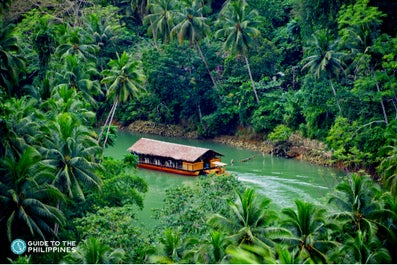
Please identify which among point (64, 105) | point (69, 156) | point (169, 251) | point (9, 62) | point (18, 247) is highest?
point (9, 62)

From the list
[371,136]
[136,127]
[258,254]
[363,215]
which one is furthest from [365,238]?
[136,127]

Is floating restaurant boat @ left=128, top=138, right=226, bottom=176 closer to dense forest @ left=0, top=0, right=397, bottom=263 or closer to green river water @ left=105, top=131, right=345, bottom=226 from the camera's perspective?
green river water @ left=105, top=131, right=345, bottom=226

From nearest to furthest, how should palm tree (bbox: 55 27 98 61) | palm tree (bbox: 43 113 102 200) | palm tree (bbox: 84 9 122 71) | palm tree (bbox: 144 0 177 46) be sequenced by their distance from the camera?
palm tree (bbox: 43 113 102 200) → palm tree (bbox: 55 27 98 61) → palm tree (bbox: 144 0 177 46) → palm tree (bbox: 84 9 122 71)

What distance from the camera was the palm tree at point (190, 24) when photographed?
42312 mm

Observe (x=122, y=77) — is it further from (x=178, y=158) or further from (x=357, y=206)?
(x=357, y=206)

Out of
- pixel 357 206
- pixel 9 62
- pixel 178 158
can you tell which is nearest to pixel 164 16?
pixel 178 158

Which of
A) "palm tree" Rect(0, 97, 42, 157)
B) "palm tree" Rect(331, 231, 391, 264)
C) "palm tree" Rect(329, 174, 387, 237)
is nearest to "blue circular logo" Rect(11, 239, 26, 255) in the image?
"palm tree" Rect(0, 97, 42, 157)

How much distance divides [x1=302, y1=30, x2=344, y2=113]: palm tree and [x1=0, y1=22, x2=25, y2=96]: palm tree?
1515cm

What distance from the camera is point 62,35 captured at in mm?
37250

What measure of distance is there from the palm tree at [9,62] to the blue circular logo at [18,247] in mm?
10031

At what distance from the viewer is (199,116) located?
45406 mm

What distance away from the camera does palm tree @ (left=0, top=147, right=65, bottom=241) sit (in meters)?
20.3

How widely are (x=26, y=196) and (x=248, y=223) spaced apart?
23.8ft

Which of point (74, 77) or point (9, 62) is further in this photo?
point (74, 77)
